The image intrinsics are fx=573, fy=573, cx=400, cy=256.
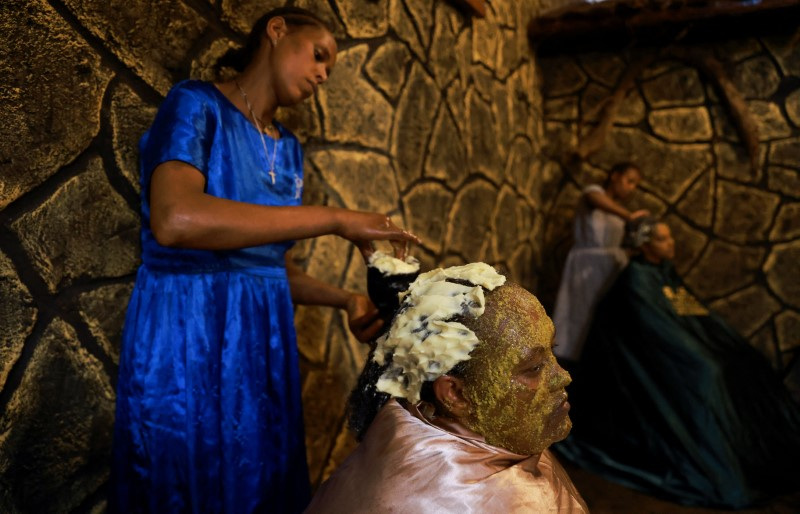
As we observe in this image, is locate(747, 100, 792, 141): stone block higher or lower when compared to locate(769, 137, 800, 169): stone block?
higher

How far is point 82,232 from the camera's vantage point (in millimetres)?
1677

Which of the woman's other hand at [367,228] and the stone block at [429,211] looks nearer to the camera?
the woman's other hand at [367,228]

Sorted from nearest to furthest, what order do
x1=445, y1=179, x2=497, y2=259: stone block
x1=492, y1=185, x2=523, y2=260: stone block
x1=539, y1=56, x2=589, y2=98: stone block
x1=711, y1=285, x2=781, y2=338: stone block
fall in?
x1=445, y1=179, x2=497, y2=259: stone block → x1=492, y1=185, x2=523, y2=260: stone block → x1=711, y1=285, x2=781, y2=338: stone block → x1=539, y1=56, x2=589, y2=98: stone block

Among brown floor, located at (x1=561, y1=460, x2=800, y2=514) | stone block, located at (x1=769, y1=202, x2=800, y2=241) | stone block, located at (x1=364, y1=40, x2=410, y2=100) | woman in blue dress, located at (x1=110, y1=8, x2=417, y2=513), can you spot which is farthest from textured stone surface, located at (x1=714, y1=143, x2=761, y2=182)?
woman in blue dress, located at (x1=110, y1=8, x2=417, y2=513)

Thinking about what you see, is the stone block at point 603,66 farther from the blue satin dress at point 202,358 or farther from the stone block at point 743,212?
the blue satin dress at point 202,358

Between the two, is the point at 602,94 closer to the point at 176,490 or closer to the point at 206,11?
the point at 206,11

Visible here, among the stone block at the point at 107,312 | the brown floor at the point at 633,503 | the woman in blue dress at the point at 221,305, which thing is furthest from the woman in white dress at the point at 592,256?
the stone block at the point at 107,312

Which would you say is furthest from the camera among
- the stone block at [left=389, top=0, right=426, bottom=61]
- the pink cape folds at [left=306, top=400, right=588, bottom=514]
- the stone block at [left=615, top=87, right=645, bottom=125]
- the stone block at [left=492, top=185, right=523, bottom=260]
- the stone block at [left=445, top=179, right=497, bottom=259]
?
the stone block at [left=615, top=87, right=645, bottom=125]

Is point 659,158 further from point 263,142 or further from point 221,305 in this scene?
point 221,305

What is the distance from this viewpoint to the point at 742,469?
3.42m

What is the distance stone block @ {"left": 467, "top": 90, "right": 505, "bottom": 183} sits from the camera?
4312 millimetres

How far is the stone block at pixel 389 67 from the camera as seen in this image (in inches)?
123

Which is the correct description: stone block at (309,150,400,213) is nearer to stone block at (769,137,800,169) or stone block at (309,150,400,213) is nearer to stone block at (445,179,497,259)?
stone block at (445,179,497,259)

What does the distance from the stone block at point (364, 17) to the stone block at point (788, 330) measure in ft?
14.8
